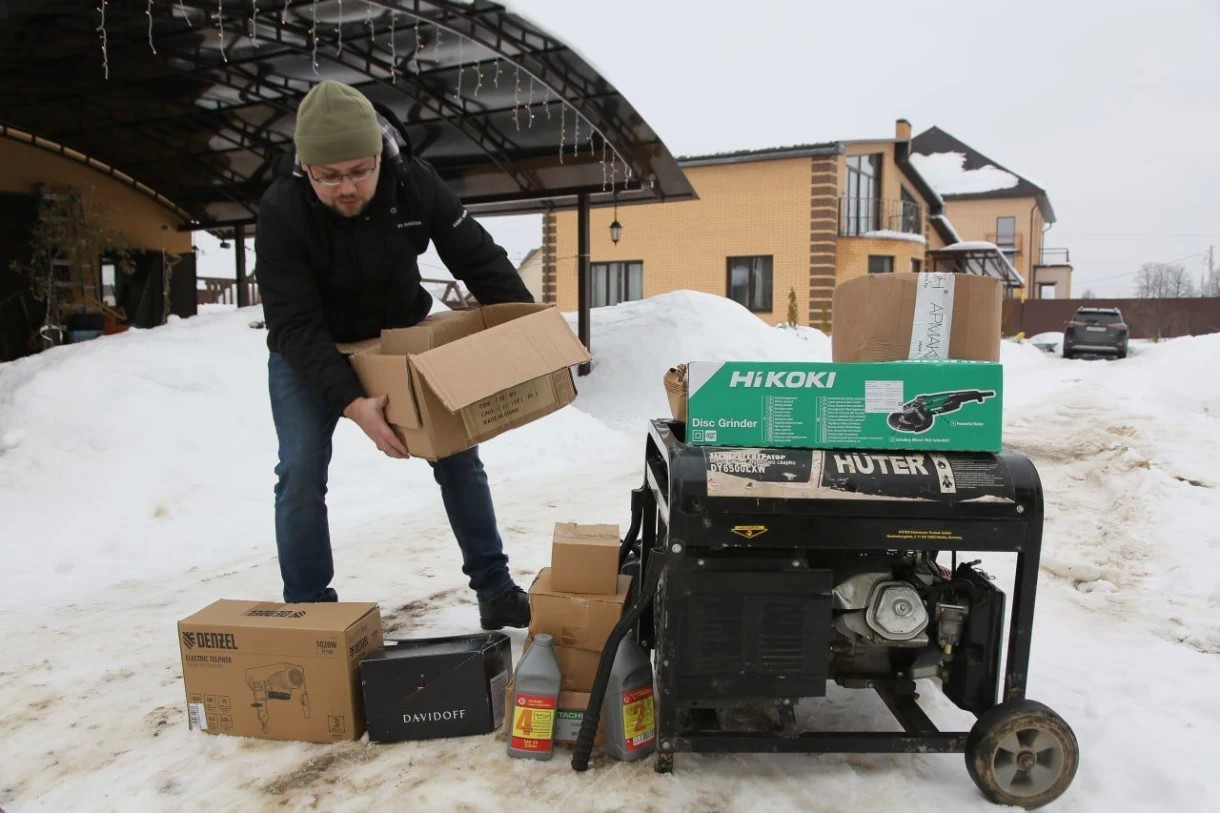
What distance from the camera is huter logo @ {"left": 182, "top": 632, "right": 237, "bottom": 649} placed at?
2.45 metres

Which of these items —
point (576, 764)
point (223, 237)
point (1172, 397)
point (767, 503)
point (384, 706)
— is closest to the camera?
point (767, 503)

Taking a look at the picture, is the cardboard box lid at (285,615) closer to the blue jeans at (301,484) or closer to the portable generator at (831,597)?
the blue jeans at (301,484)

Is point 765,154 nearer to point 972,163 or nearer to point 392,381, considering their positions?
point 392,381

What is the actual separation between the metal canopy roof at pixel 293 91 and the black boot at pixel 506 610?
675 centimetres

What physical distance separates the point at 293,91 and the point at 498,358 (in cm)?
1015

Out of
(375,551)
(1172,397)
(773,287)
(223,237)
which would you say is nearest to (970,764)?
(375,551)

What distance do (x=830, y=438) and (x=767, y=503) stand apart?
0.26m

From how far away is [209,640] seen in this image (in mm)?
2463

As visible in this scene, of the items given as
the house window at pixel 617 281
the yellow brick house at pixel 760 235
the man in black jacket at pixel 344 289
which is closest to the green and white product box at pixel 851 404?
the man in black jacket at pixel 344 289

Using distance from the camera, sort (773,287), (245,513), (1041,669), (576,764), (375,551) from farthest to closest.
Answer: (773,287) → (245,513) → (375,551) → (1041,669) → (576,764)

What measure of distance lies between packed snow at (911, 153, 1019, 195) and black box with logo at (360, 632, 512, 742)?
152ft

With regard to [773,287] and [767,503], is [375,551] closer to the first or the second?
[767,503]

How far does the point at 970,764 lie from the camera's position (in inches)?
83.3

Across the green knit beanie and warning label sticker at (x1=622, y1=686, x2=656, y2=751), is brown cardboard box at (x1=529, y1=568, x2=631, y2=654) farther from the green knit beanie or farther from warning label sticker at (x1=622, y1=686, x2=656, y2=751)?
the green knit beanie
